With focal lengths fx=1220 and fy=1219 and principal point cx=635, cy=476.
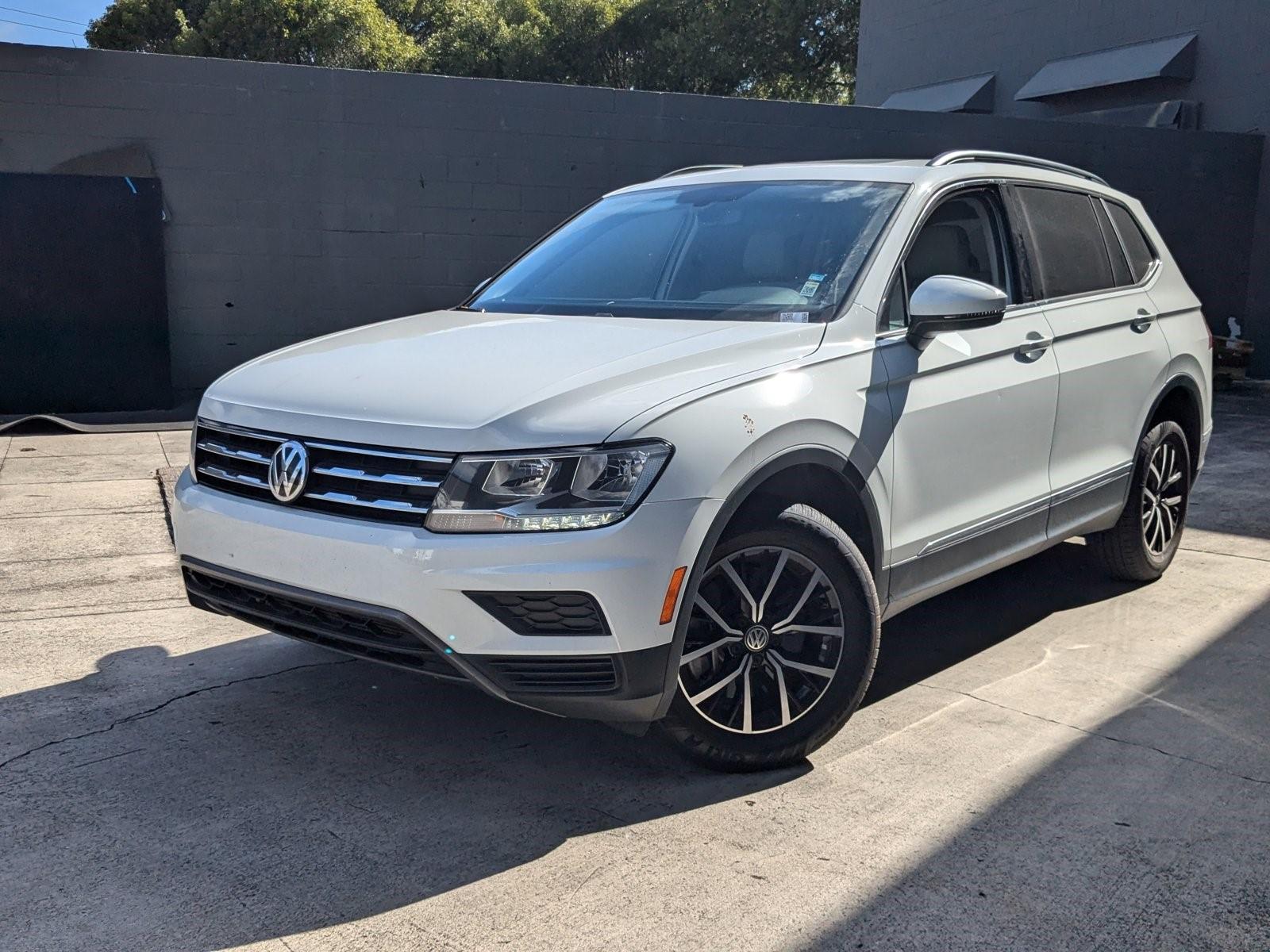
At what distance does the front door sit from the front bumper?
3.24 feet


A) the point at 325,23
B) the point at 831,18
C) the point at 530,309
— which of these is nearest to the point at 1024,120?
the point at 530,309

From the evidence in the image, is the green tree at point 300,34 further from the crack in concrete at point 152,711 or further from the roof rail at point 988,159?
the crack in concrete at point 152,711

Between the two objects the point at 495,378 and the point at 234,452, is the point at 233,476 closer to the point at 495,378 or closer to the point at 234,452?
the point at 234,452

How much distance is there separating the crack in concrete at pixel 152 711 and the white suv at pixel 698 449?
63cm

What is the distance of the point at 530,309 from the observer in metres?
4.38

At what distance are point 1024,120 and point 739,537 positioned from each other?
38.8 ft

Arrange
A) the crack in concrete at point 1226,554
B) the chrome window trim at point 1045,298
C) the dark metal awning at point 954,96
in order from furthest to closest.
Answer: the dark metal awning at point 954,96 < the crack in concrete at point 1226,554 < the chrome window trim at point 1045,298

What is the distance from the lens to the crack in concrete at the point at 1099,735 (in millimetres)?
3613

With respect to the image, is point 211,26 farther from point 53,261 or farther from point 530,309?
point 530,309

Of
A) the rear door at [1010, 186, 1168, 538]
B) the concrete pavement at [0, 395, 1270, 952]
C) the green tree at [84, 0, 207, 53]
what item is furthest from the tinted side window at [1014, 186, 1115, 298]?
the green tree at [84, 0, 207, 53]

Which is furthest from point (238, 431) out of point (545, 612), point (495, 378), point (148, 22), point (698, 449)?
point (148, 22)

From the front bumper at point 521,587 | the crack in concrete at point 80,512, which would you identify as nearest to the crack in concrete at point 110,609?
the crack in concrete at point 80,512

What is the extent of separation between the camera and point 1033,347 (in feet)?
14.6

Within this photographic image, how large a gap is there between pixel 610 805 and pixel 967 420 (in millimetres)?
1764
